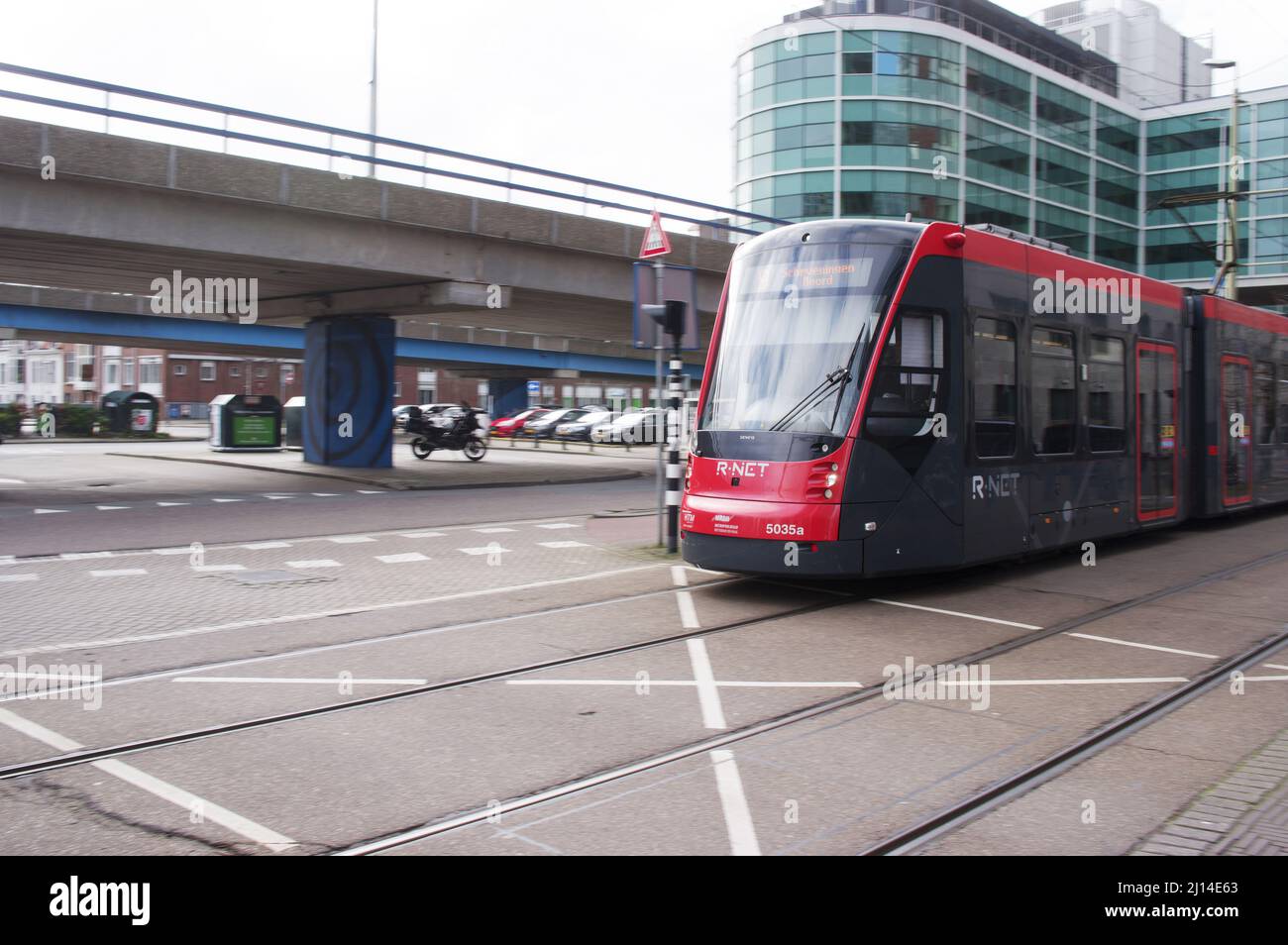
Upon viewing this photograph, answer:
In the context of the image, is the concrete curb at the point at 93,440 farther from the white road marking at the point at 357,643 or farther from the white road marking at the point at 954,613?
the white road marking at the point at 954,613

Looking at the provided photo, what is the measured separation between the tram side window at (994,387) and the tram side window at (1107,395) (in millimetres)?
1931

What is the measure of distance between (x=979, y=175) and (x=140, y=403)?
45.1 meters

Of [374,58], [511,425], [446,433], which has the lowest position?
[446,433]

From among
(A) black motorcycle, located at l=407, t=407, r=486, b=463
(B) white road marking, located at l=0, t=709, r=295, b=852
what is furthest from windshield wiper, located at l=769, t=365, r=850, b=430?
(A) black motorcycle, located at l=407, t=407, r=486, b=463

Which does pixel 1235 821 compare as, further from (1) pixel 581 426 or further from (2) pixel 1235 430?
(1) pixel 581 426

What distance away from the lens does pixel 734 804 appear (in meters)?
4.84

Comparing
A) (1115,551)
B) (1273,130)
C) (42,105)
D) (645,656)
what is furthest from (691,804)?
(1273,130)

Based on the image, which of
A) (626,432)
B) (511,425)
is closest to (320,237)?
(626,432)

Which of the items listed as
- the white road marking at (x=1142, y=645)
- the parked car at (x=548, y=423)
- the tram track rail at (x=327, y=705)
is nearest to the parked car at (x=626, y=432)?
the parked car at (x=548, y=423)

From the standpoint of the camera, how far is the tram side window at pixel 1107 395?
1269 centimetres

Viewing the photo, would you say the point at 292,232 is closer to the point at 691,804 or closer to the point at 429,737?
the point at 429,737

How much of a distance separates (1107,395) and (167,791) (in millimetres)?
11068

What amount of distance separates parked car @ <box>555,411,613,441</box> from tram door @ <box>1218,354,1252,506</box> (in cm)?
3809
